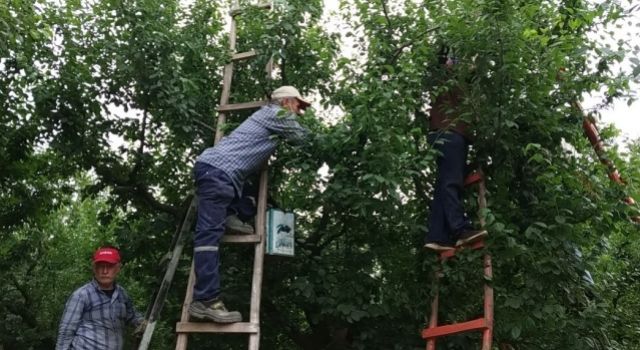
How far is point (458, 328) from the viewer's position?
4.91 m

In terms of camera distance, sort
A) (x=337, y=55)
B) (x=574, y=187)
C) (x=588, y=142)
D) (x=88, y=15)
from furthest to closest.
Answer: (x=337, y=55)
(x=88, y=15)
(x=588, y=142)
(x=574, y=187)

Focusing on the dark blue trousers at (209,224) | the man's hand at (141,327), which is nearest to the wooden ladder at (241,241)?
the dark blue trousers at (209,224)

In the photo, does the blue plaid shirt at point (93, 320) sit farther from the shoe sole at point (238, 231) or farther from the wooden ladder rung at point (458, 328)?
the wooden ladder rung at point (458, 328)

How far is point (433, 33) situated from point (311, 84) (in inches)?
55.4

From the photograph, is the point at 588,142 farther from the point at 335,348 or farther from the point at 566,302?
the point at 335,348

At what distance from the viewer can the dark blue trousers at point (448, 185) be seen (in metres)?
5.26

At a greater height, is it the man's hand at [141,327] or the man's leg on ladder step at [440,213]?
the man's leg on ladder step at [440,213]

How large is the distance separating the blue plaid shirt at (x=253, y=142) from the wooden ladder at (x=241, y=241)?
0.28 m

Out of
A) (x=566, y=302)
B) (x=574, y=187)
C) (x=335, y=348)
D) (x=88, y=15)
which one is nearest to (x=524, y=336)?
(x=566, y=302)

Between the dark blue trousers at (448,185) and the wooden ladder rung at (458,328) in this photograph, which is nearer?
the wooden ladder rung at (458,328)

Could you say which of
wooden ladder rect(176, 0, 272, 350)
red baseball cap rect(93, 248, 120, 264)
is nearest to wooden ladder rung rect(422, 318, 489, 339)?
wooden ladder rect(176, 0, 272, 350)

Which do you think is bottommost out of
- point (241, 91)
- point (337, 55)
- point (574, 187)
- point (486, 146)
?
point (574, 187)

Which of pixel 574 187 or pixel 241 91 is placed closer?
pixel 574 187

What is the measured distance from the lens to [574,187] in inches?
196
